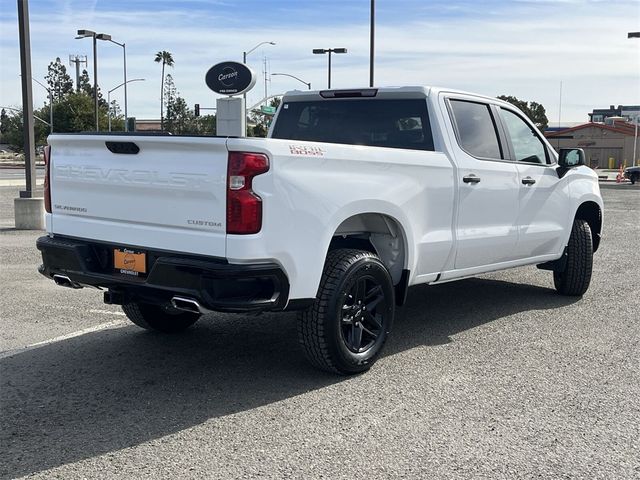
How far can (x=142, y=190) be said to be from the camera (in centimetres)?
445

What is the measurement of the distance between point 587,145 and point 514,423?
74.8 m

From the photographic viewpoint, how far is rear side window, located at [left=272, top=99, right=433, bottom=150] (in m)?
5.81

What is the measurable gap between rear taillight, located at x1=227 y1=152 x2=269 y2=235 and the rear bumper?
0.23 meters

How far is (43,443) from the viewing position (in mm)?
3777

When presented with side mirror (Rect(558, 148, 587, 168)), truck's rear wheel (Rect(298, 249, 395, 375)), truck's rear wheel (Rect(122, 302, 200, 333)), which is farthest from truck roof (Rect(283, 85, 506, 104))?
truck's rear wheel (Rect(122, 302, 200, 333))

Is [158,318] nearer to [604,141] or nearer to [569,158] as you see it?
[569,158]

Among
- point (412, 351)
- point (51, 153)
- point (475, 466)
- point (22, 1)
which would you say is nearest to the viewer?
point (475, 466)

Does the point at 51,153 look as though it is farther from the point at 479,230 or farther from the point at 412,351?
the point at 479,230

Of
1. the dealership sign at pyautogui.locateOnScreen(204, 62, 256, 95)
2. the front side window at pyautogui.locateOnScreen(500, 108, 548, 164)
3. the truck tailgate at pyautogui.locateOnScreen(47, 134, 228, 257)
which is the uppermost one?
the dealership sign at pyautogui.locateOnScreen(204, 62, 256, 95)

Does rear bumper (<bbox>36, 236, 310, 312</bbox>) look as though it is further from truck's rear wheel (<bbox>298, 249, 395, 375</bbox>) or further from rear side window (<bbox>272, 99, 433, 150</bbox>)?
rear side window (<bbox>272, 99, 433, 150</bbox>)

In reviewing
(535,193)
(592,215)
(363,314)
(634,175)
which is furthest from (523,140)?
(634,175)

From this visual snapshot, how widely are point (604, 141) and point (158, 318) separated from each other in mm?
73853

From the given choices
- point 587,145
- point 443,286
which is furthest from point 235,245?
point 587,145

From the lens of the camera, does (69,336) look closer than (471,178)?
No
